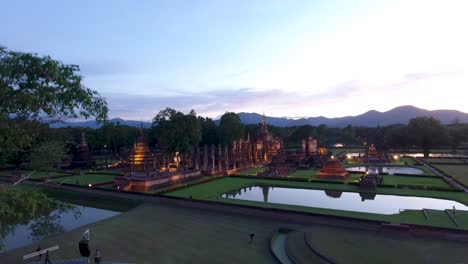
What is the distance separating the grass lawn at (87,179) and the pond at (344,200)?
21.6m

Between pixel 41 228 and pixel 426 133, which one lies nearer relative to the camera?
pixel 41 228

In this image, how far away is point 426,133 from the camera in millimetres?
67250

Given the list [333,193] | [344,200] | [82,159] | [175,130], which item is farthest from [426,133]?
[82,159]

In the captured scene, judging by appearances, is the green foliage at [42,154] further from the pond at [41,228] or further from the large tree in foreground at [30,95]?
the pond at [41,228]

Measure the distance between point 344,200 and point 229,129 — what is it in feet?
137

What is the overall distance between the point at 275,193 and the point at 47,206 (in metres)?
29.2

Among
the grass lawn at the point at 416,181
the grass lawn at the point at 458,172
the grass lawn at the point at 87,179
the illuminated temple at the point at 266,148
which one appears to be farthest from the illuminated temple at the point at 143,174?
the grass lawn at the point at 458,172

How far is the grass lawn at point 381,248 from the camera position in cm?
1711

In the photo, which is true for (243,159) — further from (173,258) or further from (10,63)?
(10,63)

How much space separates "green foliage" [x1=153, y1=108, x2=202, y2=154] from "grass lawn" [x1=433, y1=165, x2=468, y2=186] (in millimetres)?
37253

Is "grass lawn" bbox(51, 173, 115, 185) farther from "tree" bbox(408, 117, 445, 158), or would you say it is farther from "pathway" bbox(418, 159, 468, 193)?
"tree" bbox(408, 117, 445, 158)

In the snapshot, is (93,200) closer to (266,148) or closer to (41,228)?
(41,228)

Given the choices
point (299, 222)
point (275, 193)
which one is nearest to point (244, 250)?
point (299, 222)

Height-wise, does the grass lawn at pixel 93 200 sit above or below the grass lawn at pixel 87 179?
below
